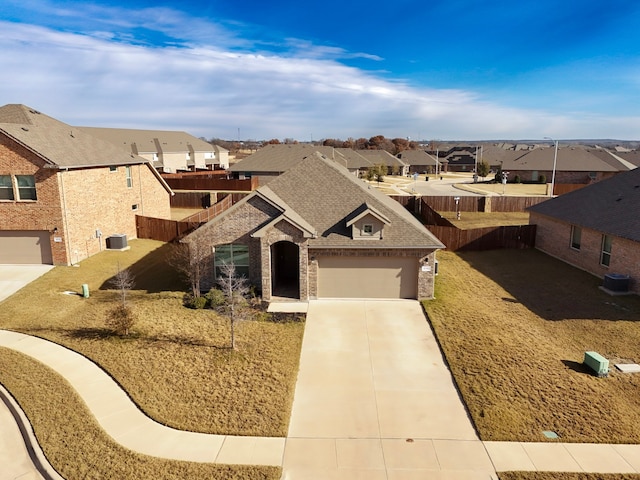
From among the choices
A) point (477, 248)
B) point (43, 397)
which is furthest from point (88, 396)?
point (477, 248)

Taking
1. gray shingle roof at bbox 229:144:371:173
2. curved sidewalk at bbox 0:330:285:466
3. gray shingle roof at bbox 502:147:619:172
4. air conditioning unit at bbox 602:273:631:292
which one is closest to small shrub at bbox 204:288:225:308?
curved sidewalk at bbox 0:330:285:466

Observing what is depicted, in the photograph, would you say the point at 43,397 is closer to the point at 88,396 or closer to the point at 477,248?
the point at 88,396

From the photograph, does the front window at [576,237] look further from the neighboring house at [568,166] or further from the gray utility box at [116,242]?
the neighboring house at [568,166]

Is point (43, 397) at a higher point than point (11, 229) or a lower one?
lower

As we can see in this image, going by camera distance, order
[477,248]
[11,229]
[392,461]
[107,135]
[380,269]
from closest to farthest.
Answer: [392,461], [380,269], [11,229], [477,248], [107,135]

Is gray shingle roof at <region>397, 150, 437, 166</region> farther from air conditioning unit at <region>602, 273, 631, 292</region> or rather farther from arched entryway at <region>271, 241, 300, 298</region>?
arched entryway at <region>271, 241, 300, 298</region>

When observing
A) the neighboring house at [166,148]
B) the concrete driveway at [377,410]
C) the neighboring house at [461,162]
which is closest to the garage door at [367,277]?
the concrete driveway at [377,410]

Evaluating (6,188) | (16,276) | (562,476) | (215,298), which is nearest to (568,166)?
(215,298)
